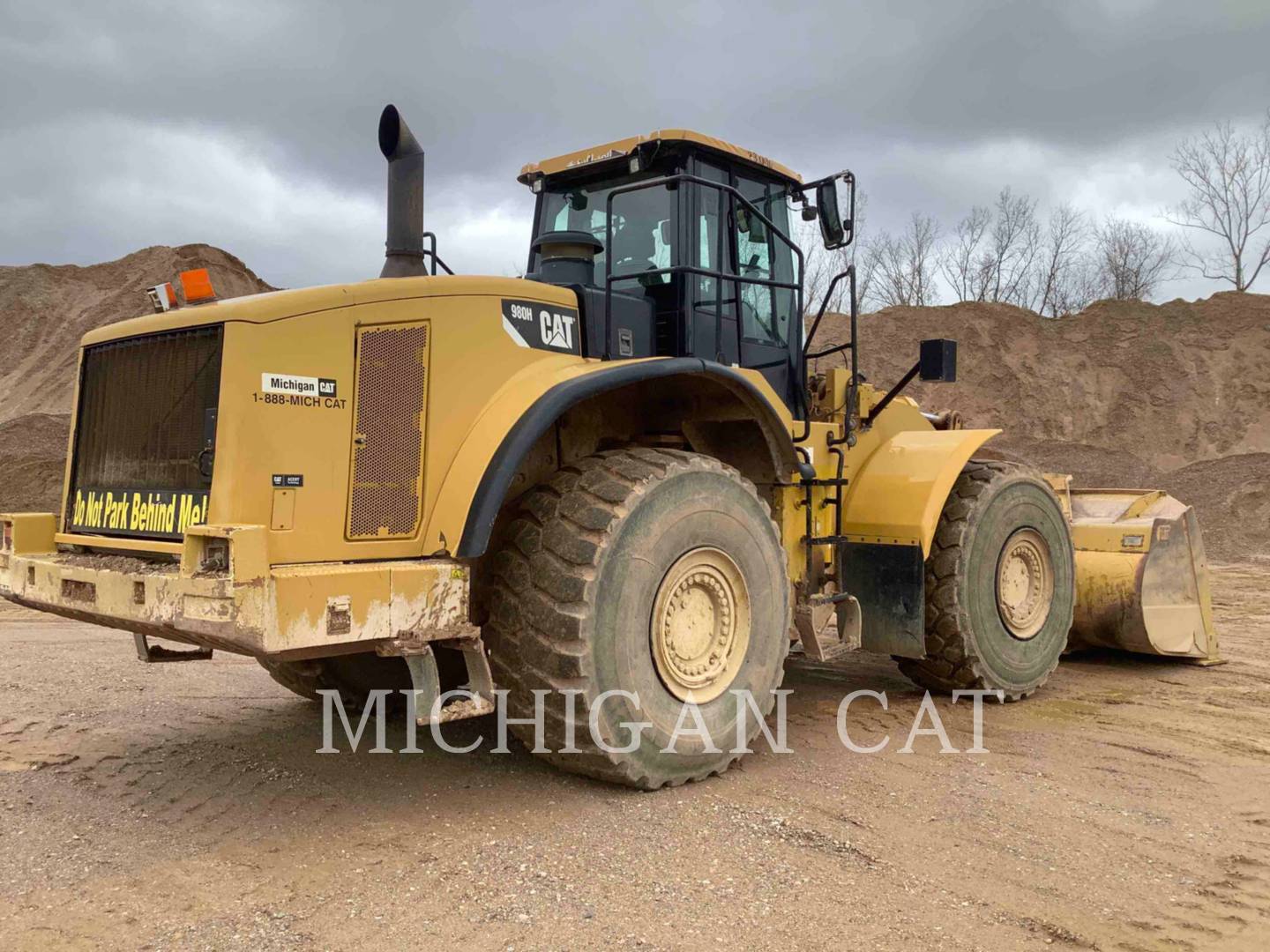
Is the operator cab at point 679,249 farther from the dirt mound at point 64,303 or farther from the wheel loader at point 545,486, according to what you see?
the dirt mound at point 64,303

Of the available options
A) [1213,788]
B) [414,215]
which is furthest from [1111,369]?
[414,215]

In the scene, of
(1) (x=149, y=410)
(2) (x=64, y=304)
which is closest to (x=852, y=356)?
(1) (x=149, y=410)

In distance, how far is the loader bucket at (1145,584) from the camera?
6.86 meters

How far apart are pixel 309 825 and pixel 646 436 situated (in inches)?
87.5

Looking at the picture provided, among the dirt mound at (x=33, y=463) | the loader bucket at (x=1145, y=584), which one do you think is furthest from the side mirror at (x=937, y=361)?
the dirt mound at (x=33, y=463)

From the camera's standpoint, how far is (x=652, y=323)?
4977 mm

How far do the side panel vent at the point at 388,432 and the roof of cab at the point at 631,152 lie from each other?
1867 millimetres

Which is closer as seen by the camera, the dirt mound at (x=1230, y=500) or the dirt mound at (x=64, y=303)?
the dirt mound at (x=1230, y=500)

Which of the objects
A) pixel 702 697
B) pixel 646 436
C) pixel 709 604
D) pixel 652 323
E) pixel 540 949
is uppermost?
pixel 652 323

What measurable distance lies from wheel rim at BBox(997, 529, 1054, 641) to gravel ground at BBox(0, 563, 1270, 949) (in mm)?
675

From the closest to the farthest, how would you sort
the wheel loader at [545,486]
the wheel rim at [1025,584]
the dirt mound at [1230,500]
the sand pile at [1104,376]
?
the wheel loader at [545,486]
the wheel rim at [1025,584]
the dirt mound at [1230,500]
the sand pile at [1104,376]

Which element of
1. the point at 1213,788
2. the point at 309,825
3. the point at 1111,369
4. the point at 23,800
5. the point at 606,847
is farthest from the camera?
the point at 1111,369

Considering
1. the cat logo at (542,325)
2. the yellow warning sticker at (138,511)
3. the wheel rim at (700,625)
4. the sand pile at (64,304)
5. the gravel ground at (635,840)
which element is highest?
the sand pile at (64,304)

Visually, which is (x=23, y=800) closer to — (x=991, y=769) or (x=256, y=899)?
(x=256, y=899)
